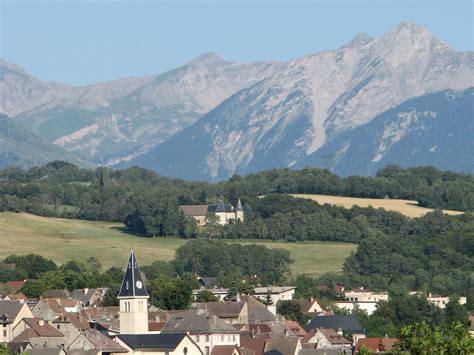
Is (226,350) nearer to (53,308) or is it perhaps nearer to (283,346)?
(283,346)

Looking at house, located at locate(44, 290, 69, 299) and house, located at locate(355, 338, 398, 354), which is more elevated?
house, located at locate(44, 290, 69, 299)

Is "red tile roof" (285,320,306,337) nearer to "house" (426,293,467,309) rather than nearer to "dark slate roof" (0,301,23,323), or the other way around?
"dark slate roof" (0,301,23,323)

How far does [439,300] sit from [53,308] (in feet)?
154

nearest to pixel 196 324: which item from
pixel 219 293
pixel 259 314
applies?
pixel 259 314

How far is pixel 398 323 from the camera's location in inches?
5664

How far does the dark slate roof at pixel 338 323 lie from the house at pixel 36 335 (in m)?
27.0

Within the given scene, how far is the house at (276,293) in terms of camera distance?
157 m

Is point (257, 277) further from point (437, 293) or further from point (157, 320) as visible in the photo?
point (157, 320)

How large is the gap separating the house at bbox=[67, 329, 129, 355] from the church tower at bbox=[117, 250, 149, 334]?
6.71 m

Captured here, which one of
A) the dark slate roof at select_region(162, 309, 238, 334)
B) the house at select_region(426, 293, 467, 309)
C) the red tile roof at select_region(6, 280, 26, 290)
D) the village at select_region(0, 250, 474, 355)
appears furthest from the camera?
the house at select_region(426, 293, 467, 309)

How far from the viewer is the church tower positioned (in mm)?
115312

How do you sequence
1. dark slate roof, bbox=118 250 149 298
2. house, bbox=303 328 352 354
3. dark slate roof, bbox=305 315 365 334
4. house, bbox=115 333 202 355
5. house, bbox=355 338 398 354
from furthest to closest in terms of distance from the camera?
dark slate roof, bbox=305 315 365 334 → house, bbox=303 328 352 354 → dark slate roof, bbox=118 250 149 298 → house, bbox=355 338 398 354 → house, bbox=115 333 202 355

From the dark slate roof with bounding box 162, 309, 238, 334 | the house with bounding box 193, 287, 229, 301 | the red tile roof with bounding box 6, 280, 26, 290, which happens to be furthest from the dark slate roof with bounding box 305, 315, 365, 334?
the red tile roof with bounding box 6, 280, 26, 290

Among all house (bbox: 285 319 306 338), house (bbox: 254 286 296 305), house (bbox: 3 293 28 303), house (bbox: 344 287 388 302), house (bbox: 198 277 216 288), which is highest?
house (bbox: 198 277 216 288)
